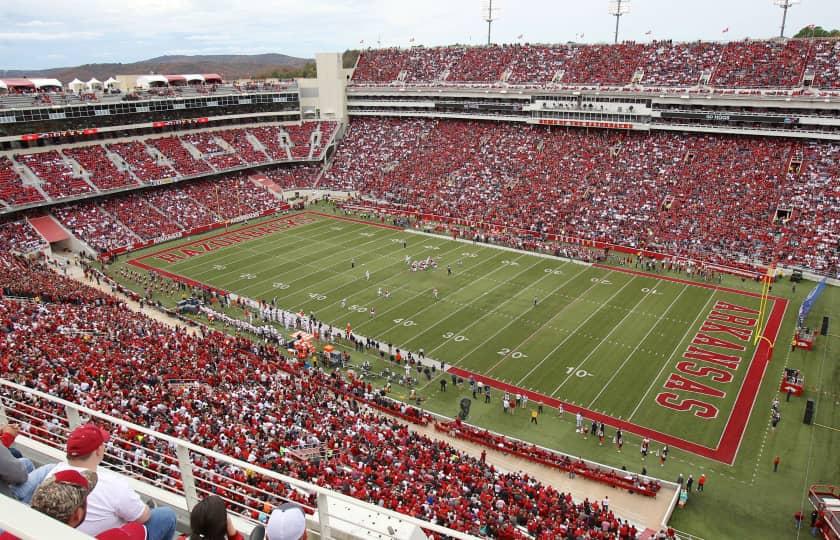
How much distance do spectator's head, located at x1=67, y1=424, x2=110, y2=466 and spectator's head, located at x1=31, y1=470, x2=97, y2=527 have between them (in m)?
0.35

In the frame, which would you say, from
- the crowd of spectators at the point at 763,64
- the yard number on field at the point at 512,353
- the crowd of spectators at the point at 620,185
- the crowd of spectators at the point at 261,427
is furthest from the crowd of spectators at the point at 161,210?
the crowd of spectators at the point at 763,64

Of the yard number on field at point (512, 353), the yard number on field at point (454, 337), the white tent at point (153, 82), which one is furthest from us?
the white tent at point (153, 82)

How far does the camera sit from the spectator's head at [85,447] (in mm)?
3656

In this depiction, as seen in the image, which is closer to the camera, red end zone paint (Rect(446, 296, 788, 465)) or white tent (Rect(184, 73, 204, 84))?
red end zone paint (Rect(446, 296, 788, 465))

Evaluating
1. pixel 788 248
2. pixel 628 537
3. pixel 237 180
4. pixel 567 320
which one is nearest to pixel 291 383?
pixel 628 537

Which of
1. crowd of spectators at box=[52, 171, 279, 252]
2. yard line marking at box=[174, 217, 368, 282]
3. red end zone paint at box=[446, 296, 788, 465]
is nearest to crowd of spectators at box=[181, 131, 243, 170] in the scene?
crowd of spectators at box=[52, 171, 279, 252]

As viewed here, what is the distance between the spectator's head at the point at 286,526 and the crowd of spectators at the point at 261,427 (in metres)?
8.10

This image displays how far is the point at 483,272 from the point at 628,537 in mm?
25002

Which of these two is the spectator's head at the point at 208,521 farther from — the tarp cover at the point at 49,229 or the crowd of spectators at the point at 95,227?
the tarp cover at the point at 49,229

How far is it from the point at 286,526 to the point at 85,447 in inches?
56.6

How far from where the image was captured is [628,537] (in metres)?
15.4

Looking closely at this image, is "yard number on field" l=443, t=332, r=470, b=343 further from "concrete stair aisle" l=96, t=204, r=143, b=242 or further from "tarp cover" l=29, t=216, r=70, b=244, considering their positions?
"tarp cover" l=29, t=216, r=70, b=244

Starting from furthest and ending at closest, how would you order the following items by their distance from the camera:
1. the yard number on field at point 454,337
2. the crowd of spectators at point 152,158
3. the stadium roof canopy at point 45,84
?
the stadium roof canopy at point 45,84 < the crowd of spectators at point 152,158 < the yard number on field at point 454,337

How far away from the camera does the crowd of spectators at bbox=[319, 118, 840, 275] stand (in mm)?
41062
